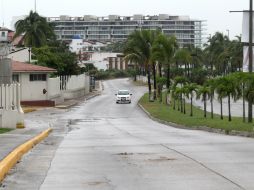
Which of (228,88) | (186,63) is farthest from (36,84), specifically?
(186,63)

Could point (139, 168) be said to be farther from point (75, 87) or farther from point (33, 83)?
point (75, 87)

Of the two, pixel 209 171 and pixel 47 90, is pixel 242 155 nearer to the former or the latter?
pixel 209 171

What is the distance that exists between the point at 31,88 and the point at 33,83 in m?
0.61

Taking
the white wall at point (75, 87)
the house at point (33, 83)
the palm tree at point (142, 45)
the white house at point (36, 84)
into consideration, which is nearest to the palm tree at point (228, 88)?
the white house at point (36, 84)

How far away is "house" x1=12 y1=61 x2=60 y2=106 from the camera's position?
60.5 metres

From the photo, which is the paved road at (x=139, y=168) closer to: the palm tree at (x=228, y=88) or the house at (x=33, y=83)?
the palm tree at (x=228, y=88)

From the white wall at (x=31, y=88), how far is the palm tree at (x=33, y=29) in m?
Answer: 33.4

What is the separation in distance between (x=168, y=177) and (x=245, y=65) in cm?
1902

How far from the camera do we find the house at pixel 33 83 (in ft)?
198

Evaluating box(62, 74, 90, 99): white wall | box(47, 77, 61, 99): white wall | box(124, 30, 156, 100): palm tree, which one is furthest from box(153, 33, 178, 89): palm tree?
box(62, 74, 90, 99): white wall

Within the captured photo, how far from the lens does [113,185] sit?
10477 mm

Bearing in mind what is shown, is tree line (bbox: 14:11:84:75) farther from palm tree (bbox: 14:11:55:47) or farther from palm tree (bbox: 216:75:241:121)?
palm tree (bbox: 216:75:241:121)

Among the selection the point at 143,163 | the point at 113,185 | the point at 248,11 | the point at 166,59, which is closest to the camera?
the point at 113,185

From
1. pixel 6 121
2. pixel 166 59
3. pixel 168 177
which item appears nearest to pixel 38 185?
pixel 168 177
